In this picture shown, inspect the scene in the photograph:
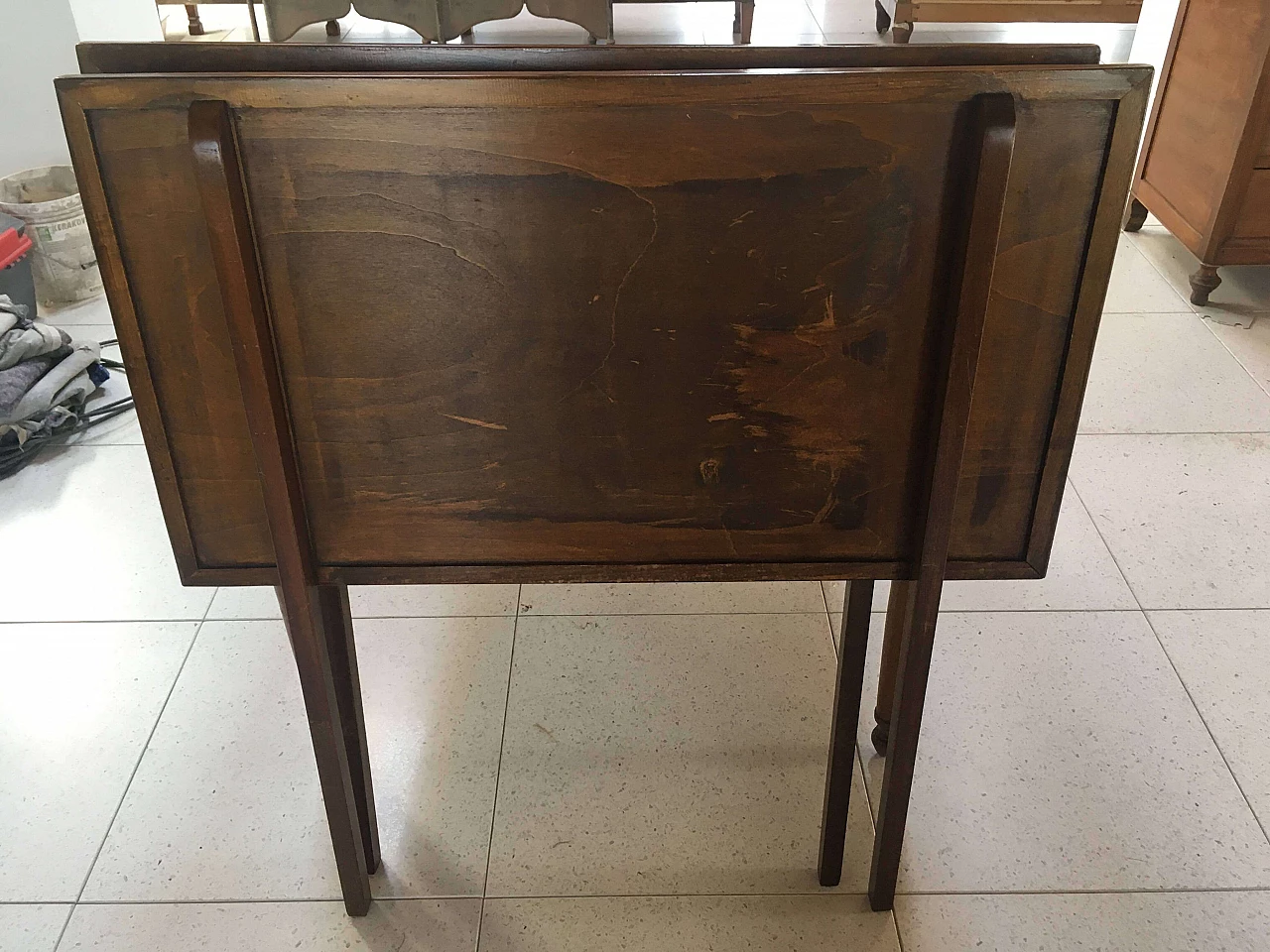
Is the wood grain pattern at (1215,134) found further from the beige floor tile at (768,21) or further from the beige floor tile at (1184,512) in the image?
the beige floor tile at (768,21)

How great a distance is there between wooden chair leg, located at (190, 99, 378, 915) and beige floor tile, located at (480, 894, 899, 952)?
19 cm

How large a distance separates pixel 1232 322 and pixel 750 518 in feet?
6.81

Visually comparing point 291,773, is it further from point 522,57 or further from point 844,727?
point 522,57

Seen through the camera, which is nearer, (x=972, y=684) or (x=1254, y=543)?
(x=972, y=684)

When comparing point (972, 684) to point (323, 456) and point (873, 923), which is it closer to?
point (873, 923)

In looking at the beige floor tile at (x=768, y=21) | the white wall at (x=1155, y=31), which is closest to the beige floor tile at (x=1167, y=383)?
the white wall at (x=1155, y=31)

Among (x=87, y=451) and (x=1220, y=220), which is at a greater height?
(x=1220, y=220)

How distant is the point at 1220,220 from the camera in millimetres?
2514

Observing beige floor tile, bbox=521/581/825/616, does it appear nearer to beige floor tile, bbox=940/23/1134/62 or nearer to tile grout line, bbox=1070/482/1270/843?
tile grout line, bbox=1070/482/1270/843

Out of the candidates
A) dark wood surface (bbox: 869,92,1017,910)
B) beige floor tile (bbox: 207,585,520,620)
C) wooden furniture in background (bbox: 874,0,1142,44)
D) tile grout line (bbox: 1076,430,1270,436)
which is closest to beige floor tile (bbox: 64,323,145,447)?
beige floor tile (bbox: 207,585,520,620)

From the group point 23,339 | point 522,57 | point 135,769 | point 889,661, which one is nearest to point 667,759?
point 889,661

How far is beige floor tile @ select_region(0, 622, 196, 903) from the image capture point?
138cm

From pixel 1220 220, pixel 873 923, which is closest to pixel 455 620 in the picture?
pixel 873 923

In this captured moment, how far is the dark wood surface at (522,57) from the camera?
825 millimetres
